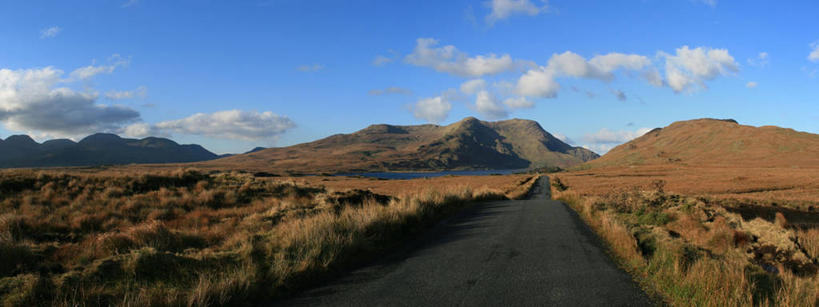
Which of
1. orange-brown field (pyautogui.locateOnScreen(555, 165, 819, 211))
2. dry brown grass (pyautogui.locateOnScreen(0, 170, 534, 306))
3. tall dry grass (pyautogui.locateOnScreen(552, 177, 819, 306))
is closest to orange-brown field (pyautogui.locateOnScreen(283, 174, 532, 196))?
orange-brown field (pyautogui.locateOnScreen(555, 165, 819, 211))

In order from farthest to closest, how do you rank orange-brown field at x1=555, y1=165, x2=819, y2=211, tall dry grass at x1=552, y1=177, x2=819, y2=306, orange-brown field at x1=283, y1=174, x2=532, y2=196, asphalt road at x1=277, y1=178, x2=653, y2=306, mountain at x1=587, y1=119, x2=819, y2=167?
mountain at x1=587, y1=119, x2=819, y2=167, orange-brown field at x1=283, y1=174, x2=532, y2=196, orange-brown field at x1=555, y1=165, x2=819, y2=211, tall dry grass at x1=552, y1=177, x2=819, y2=306, asphalt road at x1=277, y1=178, x2=653, y2=306

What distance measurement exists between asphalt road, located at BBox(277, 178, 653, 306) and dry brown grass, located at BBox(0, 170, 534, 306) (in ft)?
3.13

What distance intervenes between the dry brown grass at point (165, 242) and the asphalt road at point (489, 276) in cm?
95

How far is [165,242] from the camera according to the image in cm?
1087

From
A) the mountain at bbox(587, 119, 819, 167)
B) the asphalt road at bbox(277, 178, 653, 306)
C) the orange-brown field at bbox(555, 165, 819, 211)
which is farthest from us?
the mountain at bbox(587, 119, 819, 167)

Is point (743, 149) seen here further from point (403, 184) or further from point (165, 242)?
point (165, 242)

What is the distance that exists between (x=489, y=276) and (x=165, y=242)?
9.38 metres

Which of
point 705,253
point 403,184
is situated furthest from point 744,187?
point 705,253

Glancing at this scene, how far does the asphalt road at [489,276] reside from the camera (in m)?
5.97

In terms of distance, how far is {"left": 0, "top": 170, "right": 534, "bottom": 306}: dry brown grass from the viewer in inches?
237

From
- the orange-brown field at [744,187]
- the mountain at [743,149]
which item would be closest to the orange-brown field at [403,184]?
the orange-brown field at [744,187]

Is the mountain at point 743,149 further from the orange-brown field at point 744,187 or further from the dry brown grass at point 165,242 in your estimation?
the dry brown grass at point 165,242

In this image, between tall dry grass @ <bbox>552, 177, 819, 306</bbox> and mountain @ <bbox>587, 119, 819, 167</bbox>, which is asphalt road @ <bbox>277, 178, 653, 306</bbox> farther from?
mountain @ <bbox>587, 119, 819, 167</bbox>

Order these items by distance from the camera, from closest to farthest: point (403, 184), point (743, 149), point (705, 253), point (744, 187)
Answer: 1. point (705, 253)
2. point (744, 187)
3. point (403, 184)
4. point (743, 149)
